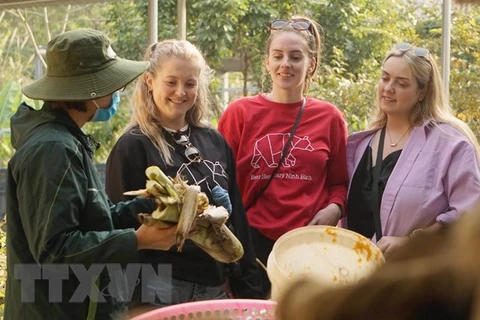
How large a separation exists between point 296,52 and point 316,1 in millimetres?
6931

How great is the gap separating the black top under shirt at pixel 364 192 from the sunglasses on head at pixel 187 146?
73 centimetres

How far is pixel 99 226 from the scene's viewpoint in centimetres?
217

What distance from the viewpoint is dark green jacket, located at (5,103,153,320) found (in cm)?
204

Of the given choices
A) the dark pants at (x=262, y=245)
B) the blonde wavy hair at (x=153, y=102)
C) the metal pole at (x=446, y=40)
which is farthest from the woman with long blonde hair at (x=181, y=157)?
the metal pole at (x=446, y=40)

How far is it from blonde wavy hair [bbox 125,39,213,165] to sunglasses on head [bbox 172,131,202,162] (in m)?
0.05

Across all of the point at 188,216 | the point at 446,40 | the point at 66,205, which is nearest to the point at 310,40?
the point at 188,216

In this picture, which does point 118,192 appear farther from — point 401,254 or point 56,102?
point 401,254

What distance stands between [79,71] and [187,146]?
70 cm

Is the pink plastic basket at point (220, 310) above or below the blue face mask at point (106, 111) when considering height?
below

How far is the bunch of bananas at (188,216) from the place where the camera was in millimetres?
2154

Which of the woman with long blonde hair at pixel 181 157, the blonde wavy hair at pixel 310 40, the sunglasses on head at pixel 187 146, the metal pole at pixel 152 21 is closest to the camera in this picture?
the woman with long blonde hair at pixel 181 157

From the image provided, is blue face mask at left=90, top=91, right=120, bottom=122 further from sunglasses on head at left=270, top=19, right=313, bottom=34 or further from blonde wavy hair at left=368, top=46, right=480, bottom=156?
blonde wavy hair at left=368, top=46, right=480, bottom=156

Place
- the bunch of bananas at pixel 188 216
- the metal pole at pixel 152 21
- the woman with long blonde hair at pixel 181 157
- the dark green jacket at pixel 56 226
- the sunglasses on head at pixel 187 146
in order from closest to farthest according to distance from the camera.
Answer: the dark green jacket at pixel 56 226, the bunch of bananas at pixel 188 216, the woman with long blonde hair at pixel 181 157, the sunglasses on head at pixel 187 146, the metal pole at pixel 152 21

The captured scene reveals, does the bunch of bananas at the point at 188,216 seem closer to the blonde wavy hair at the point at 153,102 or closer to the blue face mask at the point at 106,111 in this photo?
the blue face mask at the point at 106,111
